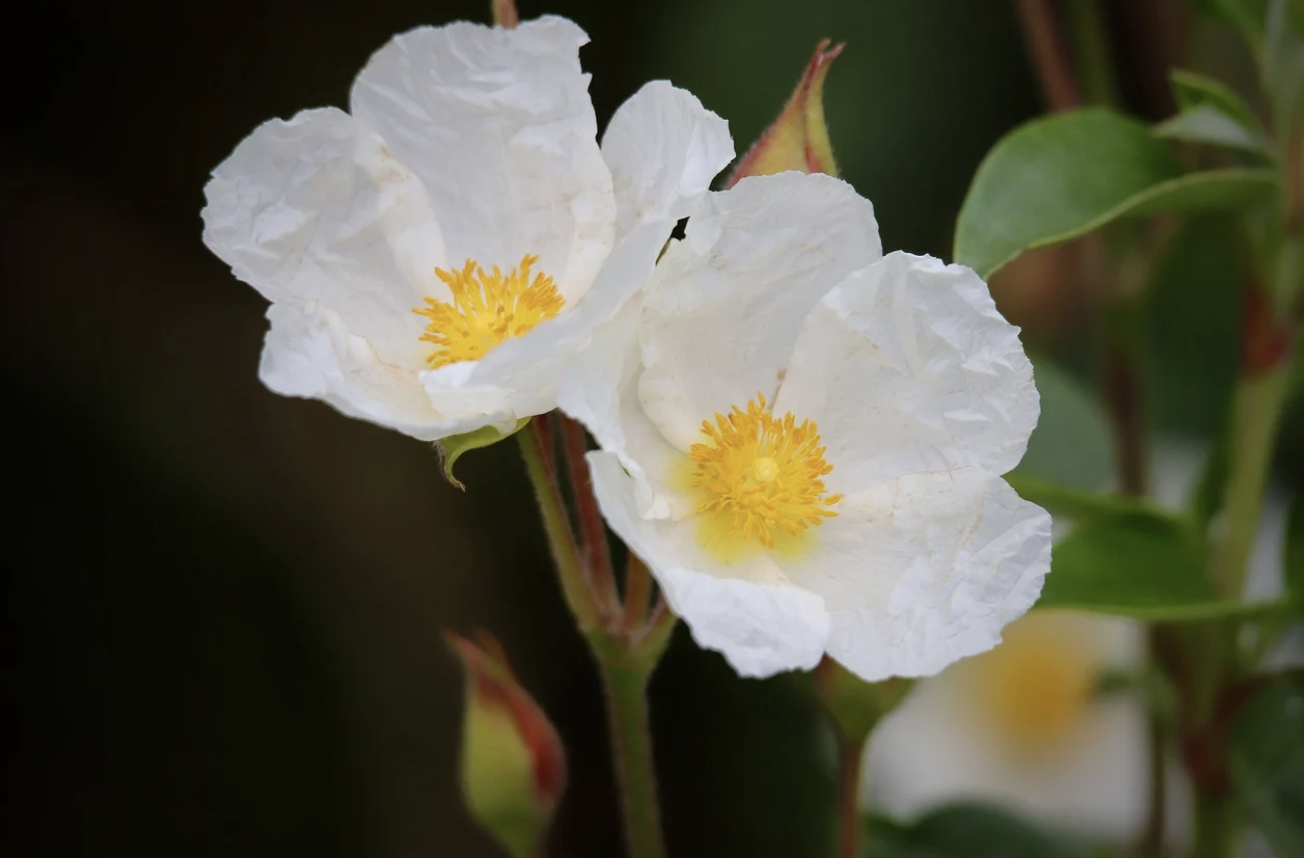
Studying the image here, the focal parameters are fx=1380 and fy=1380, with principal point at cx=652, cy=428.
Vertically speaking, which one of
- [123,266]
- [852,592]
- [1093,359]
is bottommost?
[852,592]

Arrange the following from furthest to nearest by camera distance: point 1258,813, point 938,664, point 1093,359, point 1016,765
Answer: point 1093,359 → point 1016,765 → point 1258,813 → point 938,664

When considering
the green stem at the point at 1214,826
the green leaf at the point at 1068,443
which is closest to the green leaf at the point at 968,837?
the green stem at the point at 1214,826

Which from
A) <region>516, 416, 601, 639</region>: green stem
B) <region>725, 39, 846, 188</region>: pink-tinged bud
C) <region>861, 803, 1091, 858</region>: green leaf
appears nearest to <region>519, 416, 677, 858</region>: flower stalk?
<region>516, 416, 601, 639</region>: green stem

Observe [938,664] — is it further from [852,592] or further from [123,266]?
[123,266]

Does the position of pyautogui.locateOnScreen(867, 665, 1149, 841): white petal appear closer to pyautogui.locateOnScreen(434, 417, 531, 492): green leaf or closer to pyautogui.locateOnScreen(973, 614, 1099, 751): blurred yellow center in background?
pyautogui.locateOnScreen(973, 614, 1099, 751): blurred yellow center in background

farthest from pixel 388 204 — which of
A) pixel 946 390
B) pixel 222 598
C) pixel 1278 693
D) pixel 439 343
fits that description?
pixel 222 598
